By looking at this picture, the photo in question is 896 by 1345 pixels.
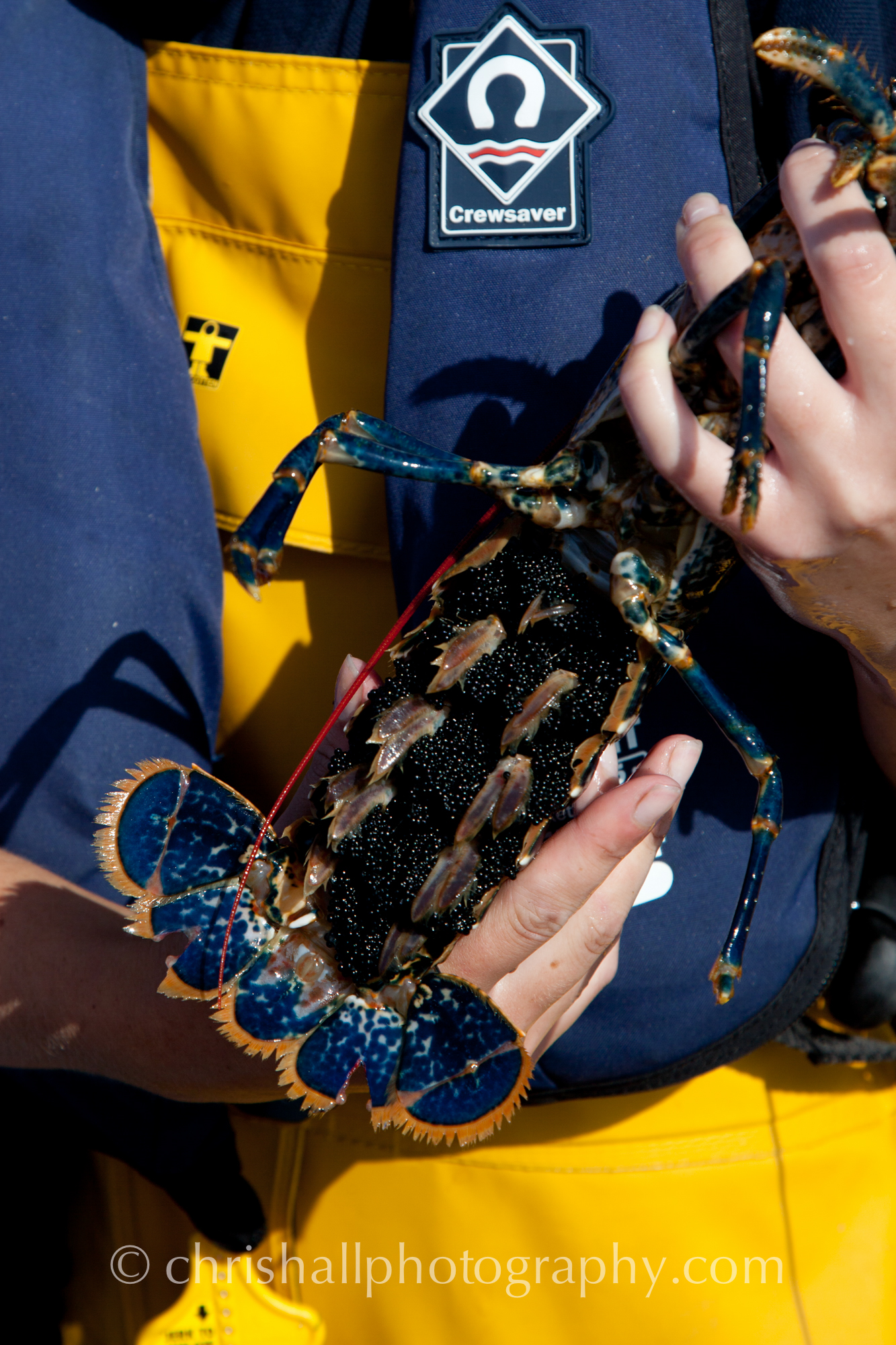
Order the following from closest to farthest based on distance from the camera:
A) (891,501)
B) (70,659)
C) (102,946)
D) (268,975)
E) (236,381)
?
1. (891,501)
2. (268,975)
3. (102,946)
4. (70,659)
5. (236,381)

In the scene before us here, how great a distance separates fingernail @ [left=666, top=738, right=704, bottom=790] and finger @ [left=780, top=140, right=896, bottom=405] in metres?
0.50

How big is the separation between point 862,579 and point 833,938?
28.7 inches

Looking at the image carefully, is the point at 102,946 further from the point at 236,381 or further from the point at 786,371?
the point at 786,371

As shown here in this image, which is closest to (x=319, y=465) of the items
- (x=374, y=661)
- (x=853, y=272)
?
(x=374, y=661)

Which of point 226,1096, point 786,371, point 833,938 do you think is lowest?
point 226,1096

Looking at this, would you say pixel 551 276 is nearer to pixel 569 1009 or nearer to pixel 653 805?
pixel 653 805

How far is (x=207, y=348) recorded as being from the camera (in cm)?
157

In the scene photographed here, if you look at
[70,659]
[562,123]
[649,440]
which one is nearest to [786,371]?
[649,440]

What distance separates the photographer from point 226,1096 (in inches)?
51.8

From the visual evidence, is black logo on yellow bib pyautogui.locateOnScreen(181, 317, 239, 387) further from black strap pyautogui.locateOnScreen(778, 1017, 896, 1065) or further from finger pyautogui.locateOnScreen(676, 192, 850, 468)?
black strap pyautogui.locateOnScreen(778, 1017, 896, 1065)

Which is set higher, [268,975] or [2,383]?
[2,383]

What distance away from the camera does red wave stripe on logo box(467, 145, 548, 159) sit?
129cm

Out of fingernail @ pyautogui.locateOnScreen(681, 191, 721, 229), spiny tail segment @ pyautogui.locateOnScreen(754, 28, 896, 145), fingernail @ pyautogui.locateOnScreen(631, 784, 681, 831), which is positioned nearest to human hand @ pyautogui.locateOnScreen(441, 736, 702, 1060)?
fingernail @ pyautogui.locateOnScreen(631, 784, 681, 831)

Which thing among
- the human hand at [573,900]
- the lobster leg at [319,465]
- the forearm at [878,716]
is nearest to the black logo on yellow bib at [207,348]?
the lobster leg at [319,465]
